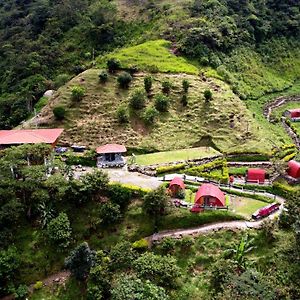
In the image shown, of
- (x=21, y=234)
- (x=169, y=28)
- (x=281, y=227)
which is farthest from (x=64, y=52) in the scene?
(x=281, y=227)

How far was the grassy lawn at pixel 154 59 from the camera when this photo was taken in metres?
68.3

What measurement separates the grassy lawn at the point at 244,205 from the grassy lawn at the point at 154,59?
28.4 metres

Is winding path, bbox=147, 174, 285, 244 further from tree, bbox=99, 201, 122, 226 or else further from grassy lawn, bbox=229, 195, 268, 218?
tree, bbox=99, 201, 122, 226

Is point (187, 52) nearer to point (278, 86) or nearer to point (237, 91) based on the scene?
point (237, 91)

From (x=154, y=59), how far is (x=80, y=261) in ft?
134

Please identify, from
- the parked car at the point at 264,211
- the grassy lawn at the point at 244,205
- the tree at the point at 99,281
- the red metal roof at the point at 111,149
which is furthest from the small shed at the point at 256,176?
the tree at the point at 99,281

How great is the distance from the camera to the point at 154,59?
71.3 m

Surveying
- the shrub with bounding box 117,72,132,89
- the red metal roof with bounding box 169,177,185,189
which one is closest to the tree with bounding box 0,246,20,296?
the red metal roof with bounding box 169,177,185,189

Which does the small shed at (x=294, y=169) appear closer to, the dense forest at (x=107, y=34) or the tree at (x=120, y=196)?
the tree at (x=120, y=196)

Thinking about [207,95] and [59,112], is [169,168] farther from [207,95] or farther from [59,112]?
[59,112]

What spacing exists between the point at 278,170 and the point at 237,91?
2405 cm

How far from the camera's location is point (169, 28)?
82125mm

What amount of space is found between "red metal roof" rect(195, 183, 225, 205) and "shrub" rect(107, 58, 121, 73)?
28955 mm

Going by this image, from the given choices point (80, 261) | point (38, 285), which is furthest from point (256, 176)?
point (38, 285)
